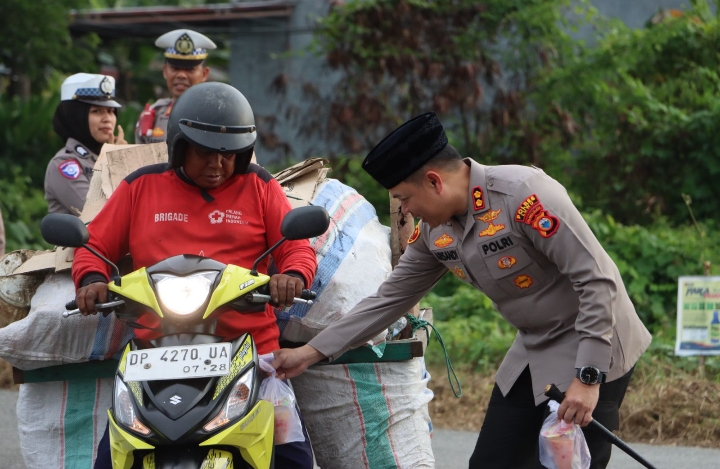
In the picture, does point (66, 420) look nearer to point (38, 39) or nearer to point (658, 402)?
point (658, 402)

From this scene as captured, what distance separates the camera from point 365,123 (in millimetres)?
11953

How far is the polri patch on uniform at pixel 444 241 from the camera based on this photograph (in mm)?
3745

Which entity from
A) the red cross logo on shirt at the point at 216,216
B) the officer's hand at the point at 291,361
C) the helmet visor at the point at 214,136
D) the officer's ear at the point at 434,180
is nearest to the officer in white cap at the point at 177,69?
the red cross logo on shirt at the point at 216,216

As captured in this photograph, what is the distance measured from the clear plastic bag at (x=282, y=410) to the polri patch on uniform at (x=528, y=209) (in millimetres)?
1045

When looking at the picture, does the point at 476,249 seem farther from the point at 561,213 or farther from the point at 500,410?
the point at 500,410

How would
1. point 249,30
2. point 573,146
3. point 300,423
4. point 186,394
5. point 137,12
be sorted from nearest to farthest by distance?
point 186,394 < point 300,423 < point 573,146 < point 249,30 < point 137,12

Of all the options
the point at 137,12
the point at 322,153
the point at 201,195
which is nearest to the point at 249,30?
the point at 137,12

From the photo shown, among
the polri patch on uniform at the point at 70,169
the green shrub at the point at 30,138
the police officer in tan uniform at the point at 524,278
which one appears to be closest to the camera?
the police officer in tan uniform at the point at 524,278

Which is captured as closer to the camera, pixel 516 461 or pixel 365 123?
pixel 516 461

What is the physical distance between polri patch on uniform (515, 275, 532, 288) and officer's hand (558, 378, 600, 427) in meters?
0.38

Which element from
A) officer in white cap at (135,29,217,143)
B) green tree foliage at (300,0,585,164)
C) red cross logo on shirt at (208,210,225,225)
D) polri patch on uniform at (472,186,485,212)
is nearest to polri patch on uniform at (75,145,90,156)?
officer in white cap at (135,29,217,143)

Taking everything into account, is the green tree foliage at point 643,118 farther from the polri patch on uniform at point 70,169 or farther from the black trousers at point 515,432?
the black trousers at point 515,432

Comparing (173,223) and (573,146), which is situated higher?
(173,223)

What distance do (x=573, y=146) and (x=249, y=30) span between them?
8087 mm
